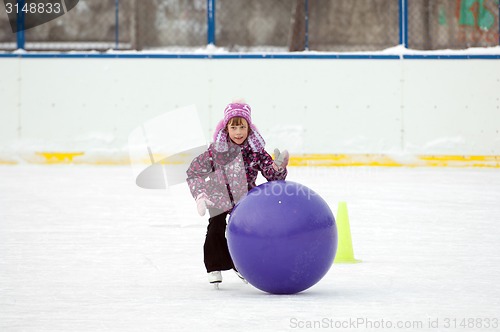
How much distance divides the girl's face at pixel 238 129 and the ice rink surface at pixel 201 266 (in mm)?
759

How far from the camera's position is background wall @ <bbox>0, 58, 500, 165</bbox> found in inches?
507

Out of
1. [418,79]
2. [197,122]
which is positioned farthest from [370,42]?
[197,122]

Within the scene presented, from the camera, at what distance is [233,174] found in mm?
5234

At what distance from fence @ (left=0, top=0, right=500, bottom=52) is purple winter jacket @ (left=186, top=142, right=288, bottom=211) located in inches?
358

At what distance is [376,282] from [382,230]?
7.27 ft

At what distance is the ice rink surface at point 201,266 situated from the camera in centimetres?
442

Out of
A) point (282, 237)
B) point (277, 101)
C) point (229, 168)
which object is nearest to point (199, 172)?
point (229, 168)

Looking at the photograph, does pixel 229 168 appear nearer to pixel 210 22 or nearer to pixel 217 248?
pixel 217 248

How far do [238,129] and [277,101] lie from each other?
25.8ft

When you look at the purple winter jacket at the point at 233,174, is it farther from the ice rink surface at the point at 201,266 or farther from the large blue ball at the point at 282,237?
the ice rink surface at the point at 201,266

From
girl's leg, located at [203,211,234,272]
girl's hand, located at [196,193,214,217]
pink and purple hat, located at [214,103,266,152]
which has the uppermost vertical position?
pink and purple hat, located at [214,103,266,152]

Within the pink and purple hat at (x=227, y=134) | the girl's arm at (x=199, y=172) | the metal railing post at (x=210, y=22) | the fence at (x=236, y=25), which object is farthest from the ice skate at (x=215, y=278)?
the fence at (x=236, y=25)

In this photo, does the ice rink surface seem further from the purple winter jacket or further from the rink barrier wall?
the rink barrier wall

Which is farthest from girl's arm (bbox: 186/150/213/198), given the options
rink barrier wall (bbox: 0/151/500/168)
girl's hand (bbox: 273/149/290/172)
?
rink barrier wall (bbox: 0/151/500/168)
